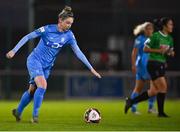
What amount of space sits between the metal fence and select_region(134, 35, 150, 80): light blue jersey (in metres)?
7.19

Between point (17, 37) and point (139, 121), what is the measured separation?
12297 millimetres

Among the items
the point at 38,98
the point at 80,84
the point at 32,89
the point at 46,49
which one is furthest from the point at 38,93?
the point at 80,84

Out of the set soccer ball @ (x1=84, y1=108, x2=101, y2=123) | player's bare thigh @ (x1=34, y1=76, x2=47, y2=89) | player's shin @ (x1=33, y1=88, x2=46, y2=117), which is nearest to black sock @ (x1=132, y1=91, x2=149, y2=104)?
soccer ball @ (x1=84, y1=108, x2=101, y2=123)

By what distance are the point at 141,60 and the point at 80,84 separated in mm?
7485

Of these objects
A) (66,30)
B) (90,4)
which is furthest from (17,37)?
(66,30)

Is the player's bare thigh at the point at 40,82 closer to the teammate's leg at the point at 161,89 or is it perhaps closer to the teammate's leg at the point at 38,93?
the teammate's leg at the point at 38,93

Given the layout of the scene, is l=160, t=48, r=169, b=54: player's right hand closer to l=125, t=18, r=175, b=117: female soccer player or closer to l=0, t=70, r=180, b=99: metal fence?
l=125, t=18, r=175, b=117: female soccer player

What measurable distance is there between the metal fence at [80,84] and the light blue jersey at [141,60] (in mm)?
7193

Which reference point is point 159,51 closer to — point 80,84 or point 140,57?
point 140,57

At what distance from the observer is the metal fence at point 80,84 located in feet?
82.8

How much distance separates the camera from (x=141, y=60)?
17875 mm

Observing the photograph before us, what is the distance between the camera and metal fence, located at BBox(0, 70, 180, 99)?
25.2 metres

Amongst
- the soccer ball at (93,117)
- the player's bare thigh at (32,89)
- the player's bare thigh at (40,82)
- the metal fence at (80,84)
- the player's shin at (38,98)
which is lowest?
the soccer ball at (93,117)

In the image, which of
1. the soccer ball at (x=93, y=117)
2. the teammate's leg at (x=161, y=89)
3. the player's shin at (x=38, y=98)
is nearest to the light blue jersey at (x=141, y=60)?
the teammate's leg at (x=161, y=89)
